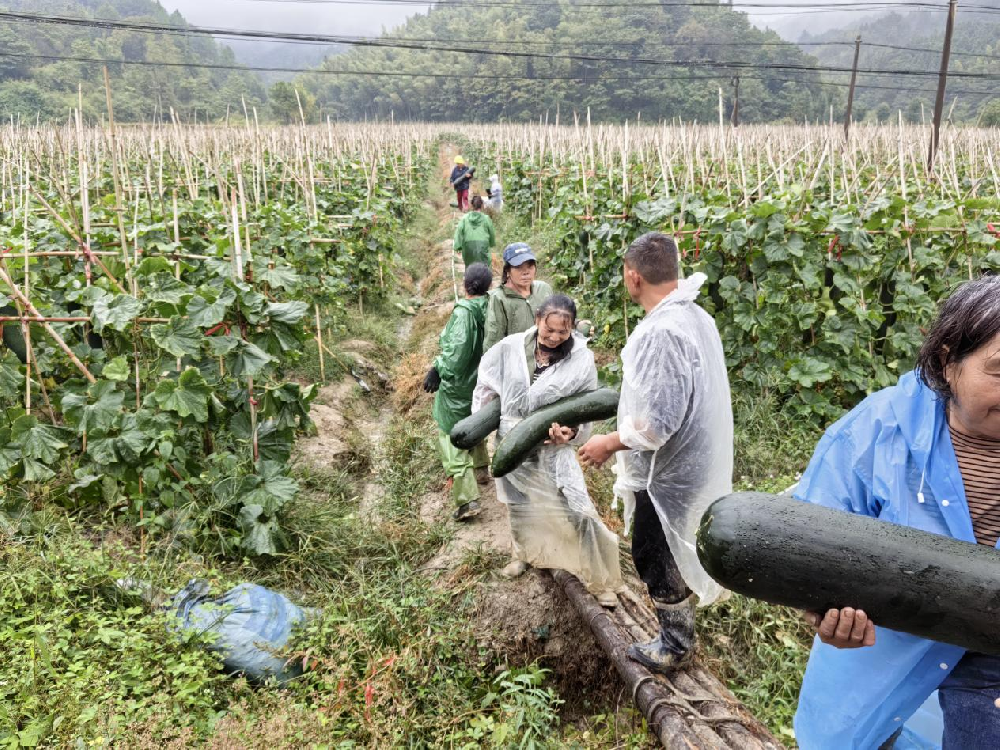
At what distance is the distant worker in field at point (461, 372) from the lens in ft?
14.0

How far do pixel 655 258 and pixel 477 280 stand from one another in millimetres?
1953

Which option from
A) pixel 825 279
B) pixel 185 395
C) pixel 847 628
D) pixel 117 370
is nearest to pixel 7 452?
pixel 117 370

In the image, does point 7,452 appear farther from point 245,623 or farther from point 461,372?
point 461,372

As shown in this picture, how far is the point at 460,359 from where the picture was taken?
4.23 meters

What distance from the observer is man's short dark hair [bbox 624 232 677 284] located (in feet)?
8.51

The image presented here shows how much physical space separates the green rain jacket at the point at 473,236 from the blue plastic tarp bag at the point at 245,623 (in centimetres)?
524

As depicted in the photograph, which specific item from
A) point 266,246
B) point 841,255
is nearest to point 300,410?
point 266,246

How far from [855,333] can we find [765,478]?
155 centimetres

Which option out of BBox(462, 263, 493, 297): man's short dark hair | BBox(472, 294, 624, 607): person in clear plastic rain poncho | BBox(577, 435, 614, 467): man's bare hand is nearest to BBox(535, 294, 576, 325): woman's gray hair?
BBox(472, 294, 624, 607): person in clear plastic rain poncho

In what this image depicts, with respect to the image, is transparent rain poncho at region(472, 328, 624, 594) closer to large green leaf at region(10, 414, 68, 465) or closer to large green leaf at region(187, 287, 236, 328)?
large green leaf at region(187, 287, 236, 328)

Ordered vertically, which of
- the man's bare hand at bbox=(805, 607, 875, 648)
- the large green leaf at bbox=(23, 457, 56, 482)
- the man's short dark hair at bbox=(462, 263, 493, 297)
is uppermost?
the man's short dark hair at bbox=(462, 263, 493, 297)

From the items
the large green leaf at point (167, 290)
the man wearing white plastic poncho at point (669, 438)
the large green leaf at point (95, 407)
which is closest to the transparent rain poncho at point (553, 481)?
the man wearing white plastic poncho at point (669, 438)

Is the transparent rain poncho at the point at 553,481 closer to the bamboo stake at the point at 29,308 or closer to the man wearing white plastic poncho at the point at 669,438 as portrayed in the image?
the man wearing white plastic poncho at the point at 669,438

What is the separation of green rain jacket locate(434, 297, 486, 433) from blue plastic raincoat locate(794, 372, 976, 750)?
2724 millimetres
